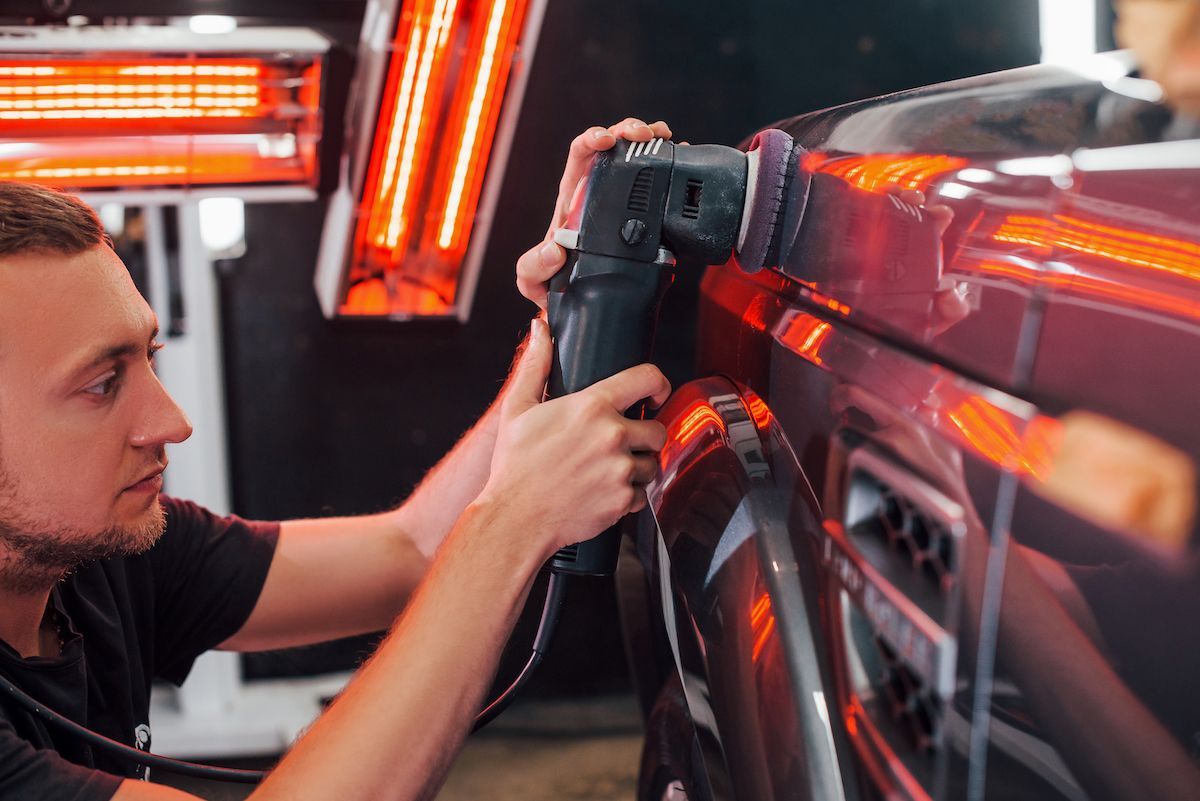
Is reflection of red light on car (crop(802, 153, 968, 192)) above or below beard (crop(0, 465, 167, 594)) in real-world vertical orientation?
above

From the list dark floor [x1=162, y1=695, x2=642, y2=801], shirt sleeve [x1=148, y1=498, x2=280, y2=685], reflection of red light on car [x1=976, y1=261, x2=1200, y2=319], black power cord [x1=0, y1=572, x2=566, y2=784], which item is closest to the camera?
reflection of red light on car [x1=976, y1=261, x2=1200, y2=319]

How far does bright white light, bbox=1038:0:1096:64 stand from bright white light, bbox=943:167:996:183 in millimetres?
1818

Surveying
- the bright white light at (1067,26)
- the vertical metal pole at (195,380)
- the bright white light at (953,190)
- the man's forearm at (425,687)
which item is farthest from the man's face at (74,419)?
the bright white light at (1067,26)

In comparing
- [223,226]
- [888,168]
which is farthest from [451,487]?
[223,226]

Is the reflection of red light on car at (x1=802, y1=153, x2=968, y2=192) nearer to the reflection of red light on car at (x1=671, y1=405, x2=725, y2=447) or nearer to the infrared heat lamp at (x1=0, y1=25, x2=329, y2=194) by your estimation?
the reflection of red light on car at (x1=671, y1=405, x2=725, y2=447)

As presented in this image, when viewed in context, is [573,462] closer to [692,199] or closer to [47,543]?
[692,199]

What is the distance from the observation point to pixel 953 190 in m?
0.65

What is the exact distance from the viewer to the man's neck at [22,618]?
118 centimetres

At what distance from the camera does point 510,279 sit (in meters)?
2.68

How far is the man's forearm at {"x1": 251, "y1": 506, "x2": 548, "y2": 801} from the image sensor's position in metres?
0.89

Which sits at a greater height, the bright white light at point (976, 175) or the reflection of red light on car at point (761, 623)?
the bright white light at point (976, 175)

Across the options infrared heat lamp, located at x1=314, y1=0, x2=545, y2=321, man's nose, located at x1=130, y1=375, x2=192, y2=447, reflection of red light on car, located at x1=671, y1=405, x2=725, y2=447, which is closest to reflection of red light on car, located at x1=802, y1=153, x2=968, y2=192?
reflection of red light on car, located at x1=671, y1=405, x2=725, y2=447

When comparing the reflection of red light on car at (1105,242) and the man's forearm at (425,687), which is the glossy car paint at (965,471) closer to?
the reflection of red light on car at (1105,242)

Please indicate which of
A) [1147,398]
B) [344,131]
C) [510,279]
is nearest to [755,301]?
[1147,398]
